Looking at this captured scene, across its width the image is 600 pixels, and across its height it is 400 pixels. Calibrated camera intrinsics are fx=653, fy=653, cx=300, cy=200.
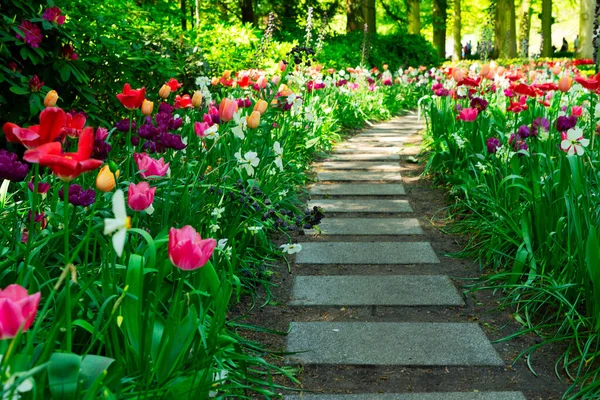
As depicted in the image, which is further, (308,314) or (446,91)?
(446,91)

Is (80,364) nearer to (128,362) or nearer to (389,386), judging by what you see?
(128,362)

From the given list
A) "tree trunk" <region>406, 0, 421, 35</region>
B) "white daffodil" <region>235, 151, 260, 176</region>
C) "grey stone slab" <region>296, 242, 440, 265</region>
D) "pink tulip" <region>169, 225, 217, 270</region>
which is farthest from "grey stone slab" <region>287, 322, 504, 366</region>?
"tree trunk" <region>406, 0, 421, 35</region>

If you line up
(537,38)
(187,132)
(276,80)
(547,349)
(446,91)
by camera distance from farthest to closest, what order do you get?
(537,38) → (446,91) → (276,80) → (187,132) → (547,349)

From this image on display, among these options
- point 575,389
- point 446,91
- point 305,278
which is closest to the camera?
point 575,389

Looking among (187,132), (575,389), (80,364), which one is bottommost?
(575,389)

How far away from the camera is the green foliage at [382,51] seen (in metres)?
13.1

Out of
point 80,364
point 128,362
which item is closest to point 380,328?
point 128,362

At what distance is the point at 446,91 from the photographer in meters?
6.30

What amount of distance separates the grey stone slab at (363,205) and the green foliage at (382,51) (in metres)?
7.56

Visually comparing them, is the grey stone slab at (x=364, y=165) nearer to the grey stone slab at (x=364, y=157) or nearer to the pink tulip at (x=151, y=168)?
the grey stone slab at (x=364, y=157)

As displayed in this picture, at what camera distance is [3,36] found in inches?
140

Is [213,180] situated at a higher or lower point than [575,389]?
higher

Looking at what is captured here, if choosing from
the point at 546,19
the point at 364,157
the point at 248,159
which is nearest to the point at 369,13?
the point at 546,19

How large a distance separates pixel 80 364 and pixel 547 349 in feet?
6.29
